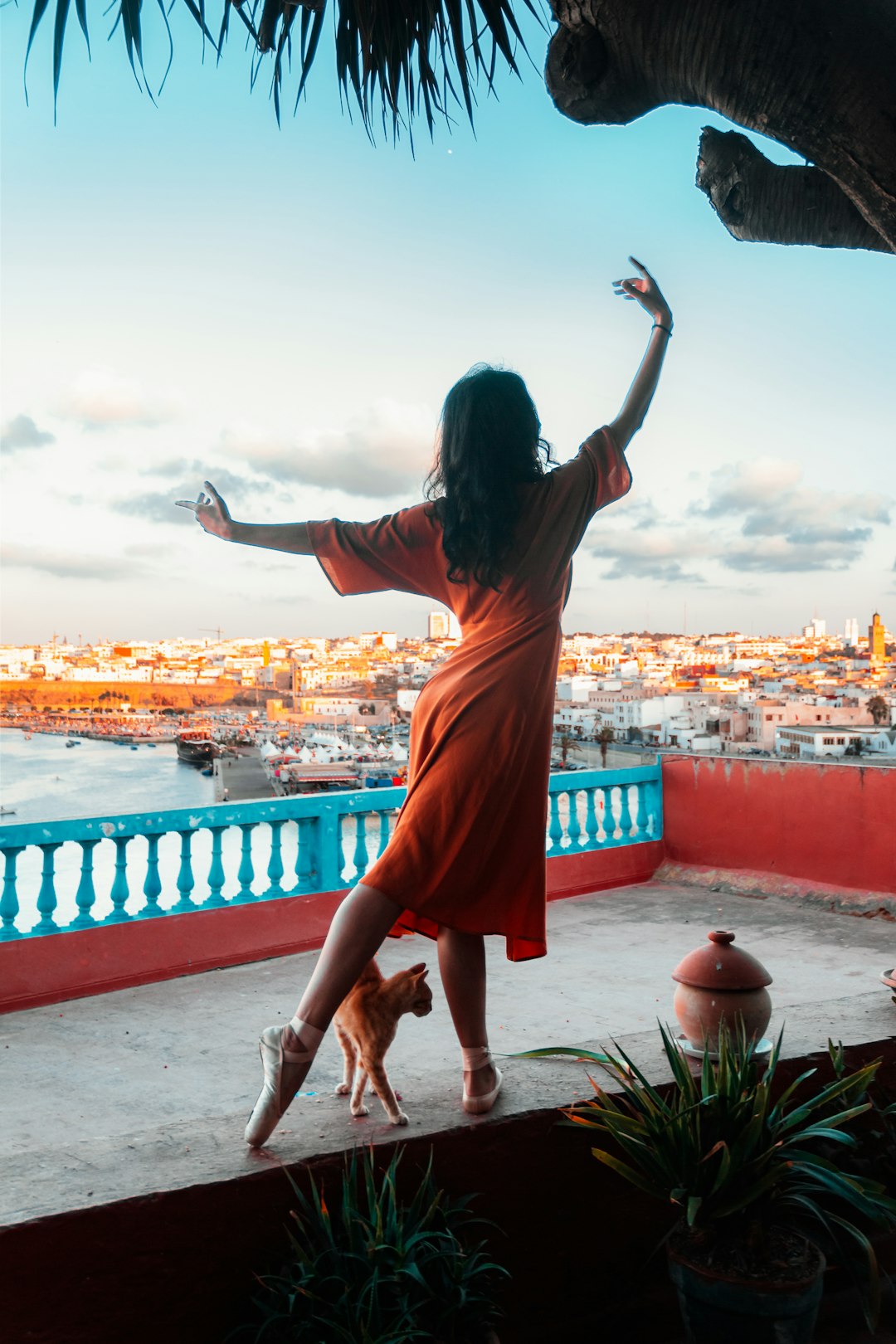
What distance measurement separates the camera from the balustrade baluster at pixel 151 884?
14.4 ft

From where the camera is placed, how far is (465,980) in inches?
74.8

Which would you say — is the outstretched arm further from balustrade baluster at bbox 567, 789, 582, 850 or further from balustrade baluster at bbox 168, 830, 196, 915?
balustrade baluster at bbox 567, 789, 582, 850

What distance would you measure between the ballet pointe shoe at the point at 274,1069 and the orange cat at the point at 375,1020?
0.46 ft

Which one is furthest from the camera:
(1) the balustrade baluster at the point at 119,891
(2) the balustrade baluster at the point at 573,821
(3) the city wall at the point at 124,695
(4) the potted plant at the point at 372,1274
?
(3) the city wall at the point at 124,695

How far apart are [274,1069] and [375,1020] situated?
0.25 meters

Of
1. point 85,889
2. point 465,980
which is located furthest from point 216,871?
point 465,980

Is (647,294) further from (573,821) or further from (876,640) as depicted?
(876,640)

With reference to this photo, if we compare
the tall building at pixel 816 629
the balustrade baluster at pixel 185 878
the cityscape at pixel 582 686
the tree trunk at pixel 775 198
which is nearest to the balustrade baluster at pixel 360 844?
the cityscape at pixel 582 686

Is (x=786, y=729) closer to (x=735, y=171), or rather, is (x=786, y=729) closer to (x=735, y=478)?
(x=735, y=171)

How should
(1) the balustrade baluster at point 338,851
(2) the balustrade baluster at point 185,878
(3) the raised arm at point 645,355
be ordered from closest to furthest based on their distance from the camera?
(3) the raised arm at point 645,355 < (2) the balustrade baluster at point 185,878 < (1) the balustrade baluster at point 338,851

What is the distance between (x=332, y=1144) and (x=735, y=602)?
1383 cm

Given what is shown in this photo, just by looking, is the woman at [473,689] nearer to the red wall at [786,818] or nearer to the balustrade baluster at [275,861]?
the balustrade baluster at [275,861]

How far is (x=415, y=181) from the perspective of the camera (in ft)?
24.3

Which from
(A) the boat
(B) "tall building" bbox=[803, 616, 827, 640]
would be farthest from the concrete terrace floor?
(B) "tall building" bbox=[803, 616, 827, 640]
